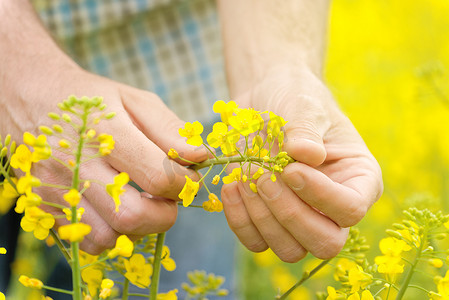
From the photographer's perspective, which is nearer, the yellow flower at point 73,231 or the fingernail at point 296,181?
the yellow flower at point 73,231

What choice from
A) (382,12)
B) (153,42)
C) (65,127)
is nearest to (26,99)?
(65,127)

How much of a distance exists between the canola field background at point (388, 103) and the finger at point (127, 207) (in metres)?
1.03

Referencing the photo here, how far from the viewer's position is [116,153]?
820 mm

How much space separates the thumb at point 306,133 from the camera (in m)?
0.77

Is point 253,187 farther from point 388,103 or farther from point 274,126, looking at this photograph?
point 388,103

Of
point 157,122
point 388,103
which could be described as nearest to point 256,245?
point 157,122

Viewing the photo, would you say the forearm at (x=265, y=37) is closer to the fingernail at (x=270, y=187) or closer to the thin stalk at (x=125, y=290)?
the fingernail at (x=270, y=187)

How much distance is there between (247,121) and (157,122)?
21 cm

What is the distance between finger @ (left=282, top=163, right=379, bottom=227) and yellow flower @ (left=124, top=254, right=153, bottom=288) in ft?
0.80

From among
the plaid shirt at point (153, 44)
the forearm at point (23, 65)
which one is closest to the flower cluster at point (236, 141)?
the forearm at point (23, 65)

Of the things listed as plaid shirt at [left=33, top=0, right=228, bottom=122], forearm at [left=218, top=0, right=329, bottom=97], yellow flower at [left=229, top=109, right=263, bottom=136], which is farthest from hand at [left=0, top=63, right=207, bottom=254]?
plaid shirt at [left=33, top=0, right=228, bottom=122]

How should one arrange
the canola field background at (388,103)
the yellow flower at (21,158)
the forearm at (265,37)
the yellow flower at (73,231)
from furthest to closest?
the canola field background at (388,103), the forearm at (265,37), the yellow flower at (21,158), the yellow flower at (73,231)

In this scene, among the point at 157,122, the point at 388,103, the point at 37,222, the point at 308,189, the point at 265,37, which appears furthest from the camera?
the point at 388,103

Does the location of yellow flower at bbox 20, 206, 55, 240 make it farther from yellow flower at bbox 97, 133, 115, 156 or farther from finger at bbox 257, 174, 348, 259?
finger at bbox 257, 174, 348, 259
